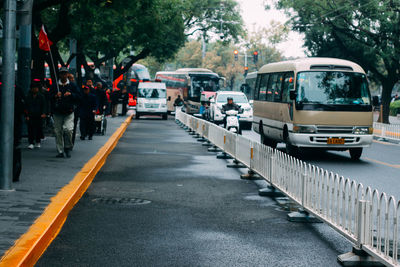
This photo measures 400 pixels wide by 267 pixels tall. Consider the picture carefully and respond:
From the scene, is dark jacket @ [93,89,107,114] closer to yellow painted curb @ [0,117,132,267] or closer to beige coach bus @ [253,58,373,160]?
beige coach bus @ [253,58,373,160]

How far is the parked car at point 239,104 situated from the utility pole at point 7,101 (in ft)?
79.3

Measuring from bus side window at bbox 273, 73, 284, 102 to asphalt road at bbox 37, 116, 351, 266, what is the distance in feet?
21.7

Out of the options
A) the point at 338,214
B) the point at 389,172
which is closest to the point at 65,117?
the point at 389,172

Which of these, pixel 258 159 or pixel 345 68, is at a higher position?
pixel 345 68

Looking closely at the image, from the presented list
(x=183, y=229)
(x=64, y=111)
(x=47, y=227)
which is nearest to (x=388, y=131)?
(x=64, y=111)

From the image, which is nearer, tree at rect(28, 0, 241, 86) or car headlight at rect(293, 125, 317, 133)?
car headlight at rect(293, 125, 317, 133)

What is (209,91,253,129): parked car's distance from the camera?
112ft

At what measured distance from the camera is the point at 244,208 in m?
9.90

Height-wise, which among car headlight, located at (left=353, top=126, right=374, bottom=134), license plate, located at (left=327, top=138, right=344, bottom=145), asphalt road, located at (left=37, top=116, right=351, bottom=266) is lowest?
asphalt road, located at (left=37, top=116, right=351, bottom=266)

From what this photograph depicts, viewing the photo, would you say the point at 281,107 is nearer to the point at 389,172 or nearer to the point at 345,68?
the point at 345,68

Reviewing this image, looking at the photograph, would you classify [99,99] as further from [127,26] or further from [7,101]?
[7,101]

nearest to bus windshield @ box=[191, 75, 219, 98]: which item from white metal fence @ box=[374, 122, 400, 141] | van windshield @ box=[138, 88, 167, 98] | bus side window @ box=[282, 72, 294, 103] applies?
van windshield @ box=[138, 88, 167, 98]

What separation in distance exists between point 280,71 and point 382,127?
9767mm

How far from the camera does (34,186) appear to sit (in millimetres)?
10539
